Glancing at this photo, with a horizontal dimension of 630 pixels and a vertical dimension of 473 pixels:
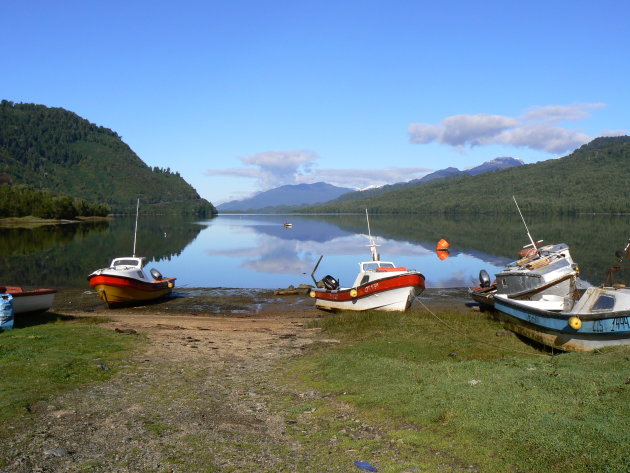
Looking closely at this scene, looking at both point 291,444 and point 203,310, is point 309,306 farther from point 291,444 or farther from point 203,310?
point 291,444

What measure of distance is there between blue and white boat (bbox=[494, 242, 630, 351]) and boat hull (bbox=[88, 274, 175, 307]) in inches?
820

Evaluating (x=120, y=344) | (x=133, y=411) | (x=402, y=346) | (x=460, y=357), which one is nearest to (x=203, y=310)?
(x=120, y=344)

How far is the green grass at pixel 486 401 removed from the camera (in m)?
7.88

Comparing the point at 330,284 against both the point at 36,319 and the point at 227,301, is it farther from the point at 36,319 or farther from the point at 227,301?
the point at 36,319

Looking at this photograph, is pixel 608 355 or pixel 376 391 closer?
pixel 376 391

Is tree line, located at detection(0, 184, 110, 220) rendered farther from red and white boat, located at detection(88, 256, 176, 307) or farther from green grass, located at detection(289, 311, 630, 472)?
green grass, located at detection(289, 311, 630, 472)

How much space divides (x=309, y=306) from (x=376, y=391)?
2039cm

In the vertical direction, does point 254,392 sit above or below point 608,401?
below

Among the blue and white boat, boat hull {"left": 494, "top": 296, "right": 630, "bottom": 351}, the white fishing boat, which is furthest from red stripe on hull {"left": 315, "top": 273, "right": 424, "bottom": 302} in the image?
the blue and white boat

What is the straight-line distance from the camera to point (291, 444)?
9273 millimetres

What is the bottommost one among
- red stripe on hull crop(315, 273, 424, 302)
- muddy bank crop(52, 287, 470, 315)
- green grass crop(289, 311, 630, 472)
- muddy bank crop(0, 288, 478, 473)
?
muddy bank crop(52, 287, 470, 315)

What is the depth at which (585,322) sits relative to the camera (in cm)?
1664

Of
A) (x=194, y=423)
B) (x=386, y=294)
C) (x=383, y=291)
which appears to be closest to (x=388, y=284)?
(x=383, y=291)

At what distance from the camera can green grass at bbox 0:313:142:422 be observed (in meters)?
11.4
